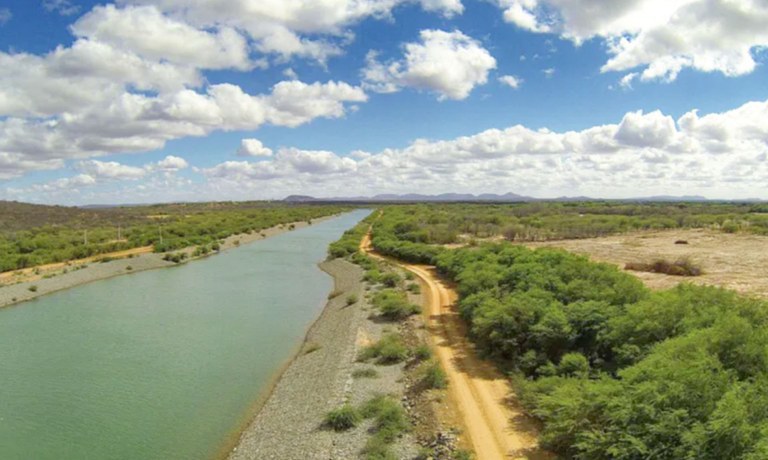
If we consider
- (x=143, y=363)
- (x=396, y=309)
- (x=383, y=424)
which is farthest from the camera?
(x=396, y=309)

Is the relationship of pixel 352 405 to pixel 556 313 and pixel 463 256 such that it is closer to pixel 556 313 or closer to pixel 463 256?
pixel 556 313

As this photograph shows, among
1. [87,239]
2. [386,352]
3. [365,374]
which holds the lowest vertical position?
[365,374]

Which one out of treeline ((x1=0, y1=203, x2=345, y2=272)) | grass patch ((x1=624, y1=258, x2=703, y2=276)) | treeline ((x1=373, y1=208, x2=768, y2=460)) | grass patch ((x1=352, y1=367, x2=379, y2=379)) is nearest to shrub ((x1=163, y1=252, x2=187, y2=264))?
treeline ((x1=0, y1=203, x2=345, y2=272))

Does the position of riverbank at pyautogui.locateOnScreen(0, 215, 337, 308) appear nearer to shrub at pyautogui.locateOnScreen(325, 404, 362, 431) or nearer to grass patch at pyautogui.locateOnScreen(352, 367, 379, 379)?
grass patch at pyautogui.locateOnScreen(352, 367, 379, 379)

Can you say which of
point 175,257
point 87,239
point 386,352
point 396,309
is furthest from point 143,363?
point 87,239

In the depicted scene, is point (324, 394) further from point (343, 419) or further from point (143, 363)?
point (143, 363)

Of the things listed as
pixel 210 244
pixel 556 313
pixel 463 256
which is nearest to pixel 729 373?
pixel 556 313
